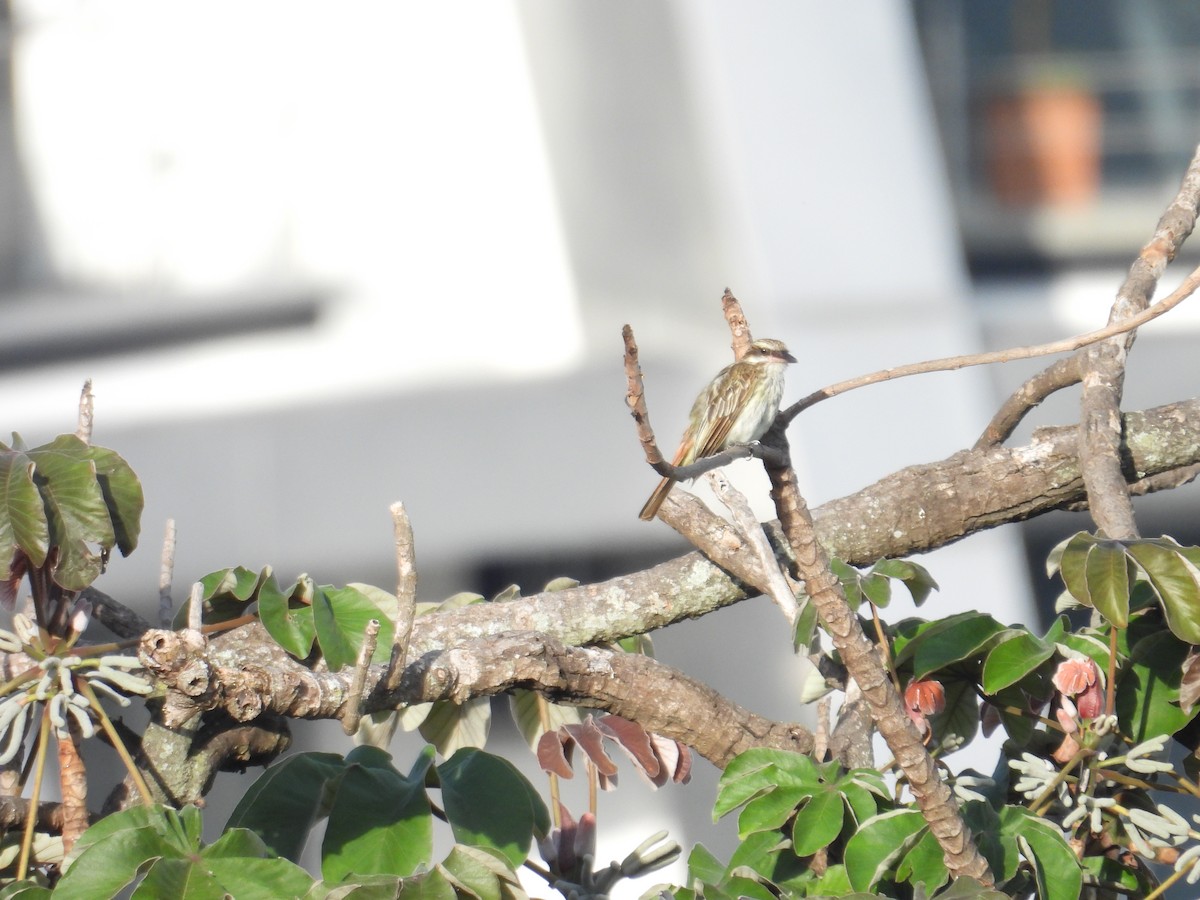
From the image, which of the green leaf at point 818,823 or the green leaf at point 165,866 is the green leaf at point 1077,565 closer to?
the green leaf at point 818,823

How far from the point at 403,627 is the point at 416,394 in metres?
2.64

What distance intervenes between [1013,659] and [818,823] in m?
0.32

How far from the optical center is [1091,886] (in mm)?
1537

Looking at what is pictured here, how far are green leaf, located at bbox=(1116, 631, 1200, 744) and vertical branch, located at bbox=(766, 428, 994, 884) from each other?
341mm

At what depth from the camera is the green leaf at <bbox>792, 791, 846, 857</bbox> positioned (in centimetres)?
135

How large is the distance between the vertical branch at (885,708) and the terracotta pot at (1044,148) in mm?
3477

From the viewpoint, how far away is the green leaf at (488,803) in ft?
5.07

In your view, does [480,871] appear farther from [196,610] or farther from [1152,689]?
[1152,689]

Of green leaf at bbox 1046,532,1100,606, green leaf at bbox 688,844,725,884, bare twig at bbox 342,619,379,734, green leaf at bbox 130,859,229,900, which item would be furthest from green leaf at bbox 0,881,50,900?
green leaf at bbox 1046,532,1100,606

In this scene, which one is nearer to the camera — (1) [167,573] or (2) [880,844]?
(2) [880,844]

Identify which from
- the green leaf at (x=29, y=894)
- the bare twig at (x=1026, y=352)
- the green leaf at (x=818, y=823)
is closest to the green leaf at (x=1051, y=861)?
the green leaf at (x=818, y=823)

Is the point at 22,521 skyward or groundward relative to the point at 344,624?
skyward

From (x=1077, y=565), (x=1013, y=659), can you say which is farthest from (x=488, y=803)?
(x=1077, y=565)

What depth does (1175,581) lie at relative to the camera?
4.67ft
